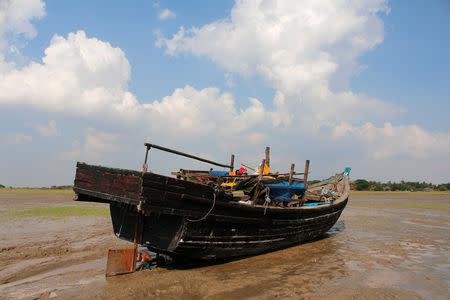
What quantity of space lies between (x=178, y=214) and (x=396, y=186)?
61568 millimetres

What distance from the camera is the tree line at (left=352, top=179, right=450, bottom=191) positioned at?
54.1m

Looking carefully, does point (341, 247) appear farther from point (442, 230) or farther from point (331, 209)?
point (442, 230)

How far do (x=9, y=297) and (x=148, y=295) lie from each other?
7.42 ft

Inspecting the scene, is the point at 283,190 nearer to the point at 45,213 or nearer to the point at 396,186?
the point at 45,213

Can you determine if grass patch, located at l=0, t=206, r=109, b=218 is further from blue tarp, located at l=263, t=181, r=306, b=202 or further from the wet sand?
blue tarp, located at l=263, t=181, r=306, b=202

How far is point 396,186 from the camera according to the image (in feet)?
180

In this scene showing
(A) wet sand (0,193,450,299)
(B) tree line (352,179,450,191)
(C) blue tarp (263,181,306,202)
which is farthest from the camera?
(B) tree line (352,179,450,191)

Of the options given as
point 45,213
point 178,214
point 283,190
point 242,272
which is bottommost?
point 45,213

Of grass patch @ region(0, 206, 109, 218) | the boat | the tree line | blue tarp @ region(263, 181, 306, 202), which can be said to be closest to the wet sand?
the boat

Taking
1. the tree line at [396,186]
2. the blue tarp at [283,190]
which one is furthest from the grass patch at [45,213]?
the tree line at [396,186]

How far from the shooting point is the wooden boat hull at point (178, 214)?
491 centimetres

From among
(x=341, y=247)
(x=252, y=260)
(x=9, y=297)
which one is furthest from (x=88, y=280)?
(x=341, y=247)

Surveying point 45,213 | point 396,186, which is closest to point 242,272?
point 45,213

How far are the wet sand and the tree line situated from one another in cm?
4973
